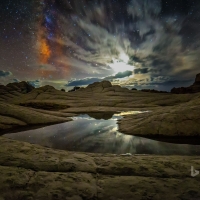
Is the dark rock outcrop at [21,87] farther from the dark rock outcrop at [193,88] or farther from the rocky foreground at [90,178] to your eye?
the rocky foreground at [90,178]

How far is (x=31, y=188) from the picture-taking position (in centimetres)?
260

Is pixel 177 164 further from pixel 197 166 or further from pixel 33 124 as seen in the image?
pixel 33 124

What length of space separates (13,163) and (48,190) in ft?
4.71

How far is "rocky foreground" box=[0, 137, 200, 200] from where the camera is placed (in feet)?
8.11

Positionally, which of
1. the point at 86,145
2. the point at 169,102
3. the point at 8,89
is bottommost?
the point at 86,145

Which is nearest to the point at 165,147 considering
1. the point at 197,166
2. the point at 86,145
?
the point at 197,166

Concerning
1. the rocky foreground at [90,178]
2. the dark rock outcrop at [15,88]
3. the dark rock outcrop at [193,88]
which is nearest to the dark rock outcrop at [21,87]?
the dark rock outcrop at [15,88]

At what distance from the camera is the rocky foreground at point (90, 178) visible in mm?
2471
